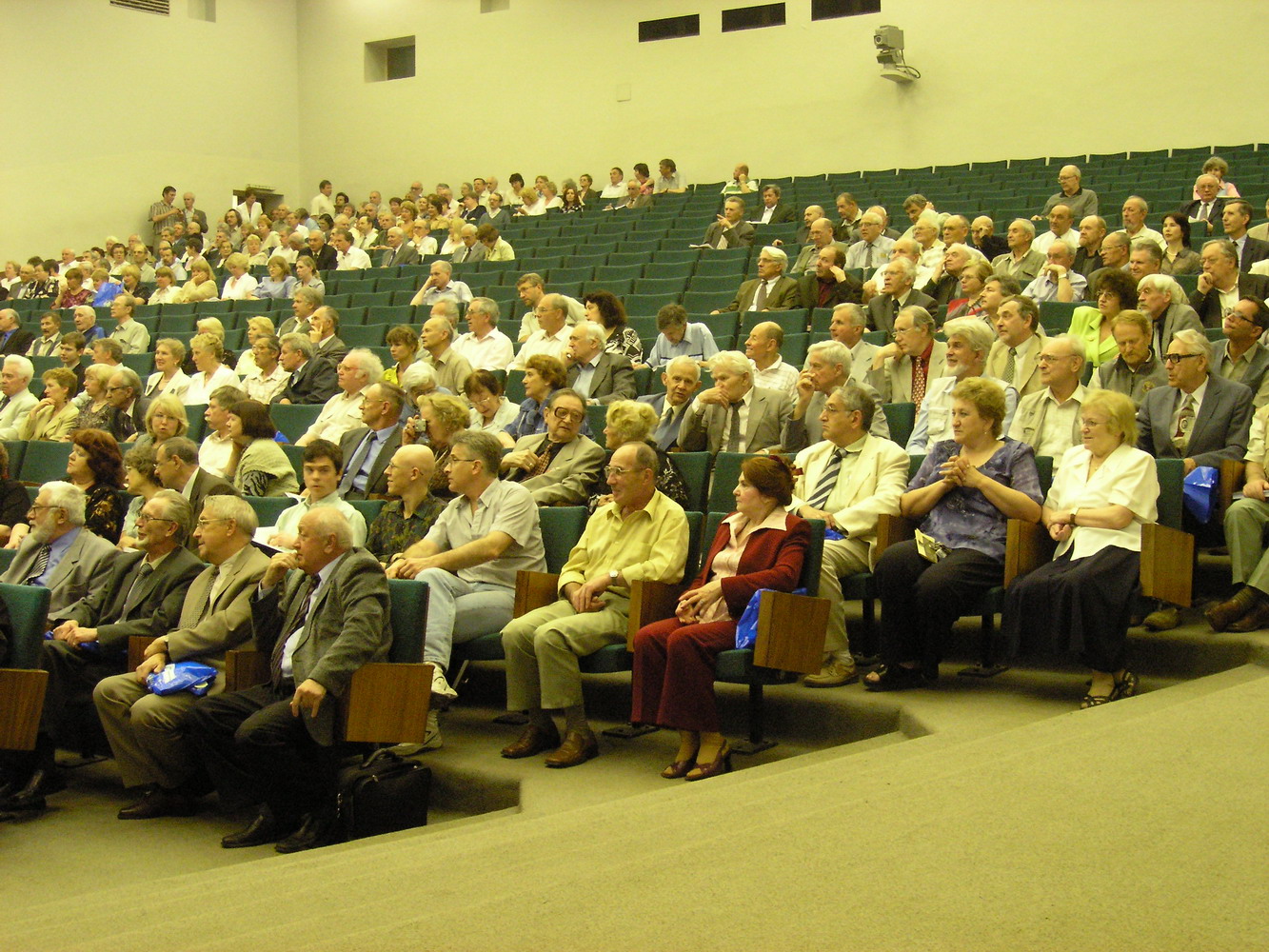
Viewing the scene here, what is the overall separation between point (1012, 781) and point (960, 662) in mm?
1406

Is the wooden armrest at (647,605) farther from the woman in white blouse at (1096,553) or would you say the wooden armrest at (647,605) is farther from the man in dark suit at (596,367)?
the man in dark suit at (596,367)

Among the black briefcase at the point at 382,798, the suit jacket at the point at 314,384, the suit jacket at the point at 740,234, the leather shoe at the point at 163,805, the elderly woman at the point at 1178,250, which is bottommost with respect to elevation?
the leather shoe at the point at 163,805

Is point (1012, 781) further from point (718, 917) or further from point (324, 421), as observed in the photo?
point (324, 421)

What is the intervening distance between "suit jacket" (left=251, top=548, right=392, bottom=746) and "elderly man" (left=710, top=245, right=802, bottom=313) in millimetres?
3404

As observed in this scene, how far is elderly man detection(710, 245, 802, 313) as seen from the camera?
19.7 ft

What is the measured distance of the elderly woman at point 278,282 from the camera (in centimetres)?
906

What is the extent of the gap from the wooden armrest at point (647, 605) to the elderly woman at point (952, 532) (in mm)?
566

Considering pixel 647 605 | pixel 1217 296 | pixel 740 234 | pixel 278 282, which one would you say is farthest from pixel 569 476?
pixel 278 282

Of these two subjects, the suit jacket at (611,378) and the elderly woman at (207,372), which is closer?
the suit jacket at (611,378)

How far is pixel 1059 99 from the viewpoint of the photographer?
37.4ft

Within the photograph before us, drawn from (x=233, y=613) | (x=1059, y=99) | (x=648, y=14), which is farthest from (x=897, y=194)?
(x=233, y=613)

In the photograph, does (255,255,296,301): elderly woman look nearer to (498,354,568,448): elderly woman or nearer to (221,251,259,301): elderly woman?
(221,251,259,301): elderly woman

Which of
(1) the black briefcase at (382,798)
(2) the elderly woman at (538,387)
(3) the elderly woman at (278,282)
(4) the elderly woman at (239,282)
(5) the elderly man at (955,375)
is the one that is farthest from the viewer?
(4) the elderly woman at (239,282)

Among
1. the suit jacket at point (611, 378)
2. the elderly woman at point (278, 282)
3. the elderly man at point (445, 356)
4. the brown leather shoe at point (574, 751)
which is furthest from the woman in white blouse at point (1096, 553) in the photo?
the elderly woman at point (278, 282)
